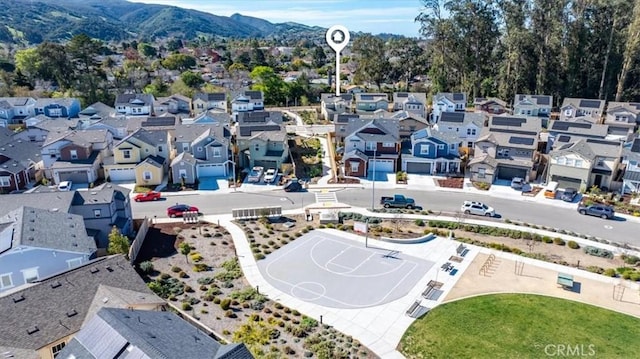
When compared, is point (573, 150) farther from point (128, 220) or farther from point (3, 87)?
point (3, 87)

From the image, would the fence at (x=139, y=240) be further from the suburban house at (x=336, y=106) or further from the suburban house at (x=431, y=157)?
the suburban house at (x=336, y=106)

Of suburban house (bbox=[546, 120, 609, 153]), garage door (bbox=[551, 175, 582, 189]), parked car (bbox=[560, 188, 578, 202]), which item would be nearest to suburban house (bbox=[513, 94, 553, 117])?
suburban house (bbox=[546, 120, 609, 153])

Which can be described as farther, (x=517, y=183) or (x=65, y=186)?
(x=517, y=183)

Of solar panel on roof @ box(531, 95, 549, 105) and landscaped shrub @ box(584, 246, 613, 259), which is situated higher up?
solar panel on roof @ box(531, 95, 549, 105)

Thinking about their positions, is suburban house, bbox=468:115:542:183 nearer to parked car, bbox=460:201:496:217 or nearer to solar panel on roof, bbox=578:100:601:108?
parked car, bbox=460:201:496:217

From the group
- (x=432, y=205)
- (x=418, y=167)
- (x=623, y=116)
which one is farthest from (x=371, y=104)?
(x=623, y=116)

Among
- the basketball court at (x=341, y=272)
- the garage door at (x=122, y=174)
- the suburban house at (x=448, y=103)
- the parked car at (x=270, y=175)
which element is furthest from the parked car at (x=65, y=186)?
the suburban house at (x=448, y=103)

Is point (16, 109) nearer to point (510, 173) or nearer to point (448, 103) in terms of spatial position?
point (448, 103)
